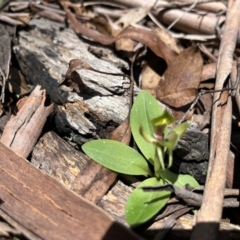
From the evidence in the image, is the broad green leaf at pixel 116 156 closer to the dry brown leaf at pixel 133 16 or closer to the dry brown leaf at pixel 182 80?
the dry brown leaf at pixel 182 80

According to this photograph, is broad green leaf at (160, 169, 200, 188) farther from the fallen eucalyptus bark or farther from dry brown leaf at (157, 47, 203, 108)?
dry brown leaf at (157, 47, 203, 108)

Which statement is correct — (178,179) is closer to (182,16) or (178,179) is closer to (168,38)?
(168,38)

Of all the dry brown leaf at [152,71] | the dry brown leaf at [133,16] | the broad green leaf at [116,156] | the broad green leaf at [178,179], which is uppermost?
the dry brown leaf at [133,16]

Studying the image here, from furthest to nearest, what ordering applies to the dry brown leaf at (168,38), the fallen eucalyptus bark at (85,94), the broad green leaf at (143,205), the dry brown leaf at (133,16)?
the dry brown leaf at (133,16) → the dry brown leaf at (168,38) → the fallen eucalyptus bark at (85,94) → the broad green leaf at (143,205)

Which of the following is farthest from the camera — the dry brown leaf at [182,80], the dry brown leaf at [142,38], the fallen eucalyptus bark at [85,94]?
the dry brown leaf at [142,38]

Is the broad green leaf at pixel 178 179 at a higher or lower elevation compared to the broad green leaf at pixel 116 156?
lower

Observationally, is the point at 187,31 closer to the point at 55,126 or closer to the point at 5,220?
the point at 55,126

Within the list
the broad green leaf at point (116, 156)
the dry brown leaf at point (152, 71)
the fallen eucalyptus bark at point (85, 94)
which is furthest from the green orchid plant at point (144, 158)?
the dry brown leaf at point (152, 71)
